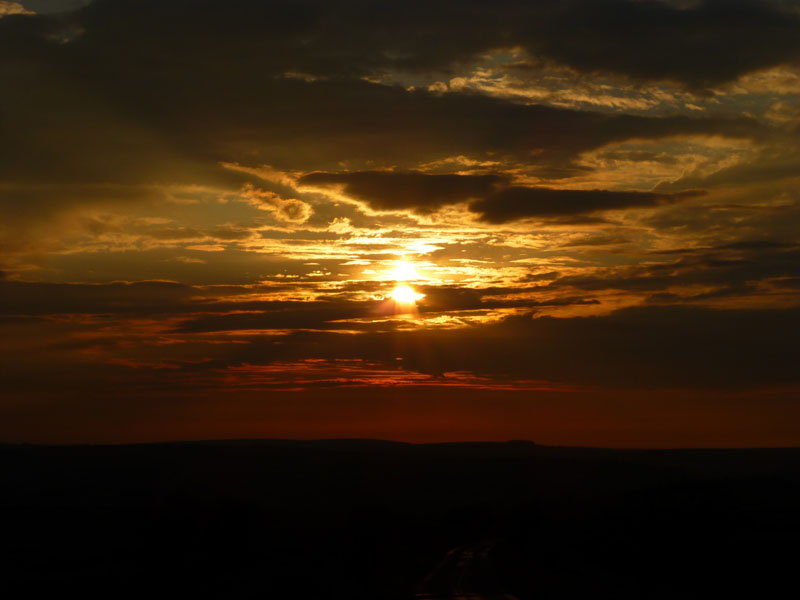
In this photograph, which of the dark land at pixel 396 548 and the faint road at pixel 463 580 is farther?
the dark land at pixel 396 548

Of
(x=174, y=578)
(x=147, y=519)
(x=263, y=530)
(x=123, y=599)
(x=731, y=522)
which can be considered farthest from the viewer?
(x=263, y=530)

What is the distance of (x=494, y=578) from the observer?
43.9 m

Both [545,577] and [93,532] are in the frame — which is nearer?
[545,577]

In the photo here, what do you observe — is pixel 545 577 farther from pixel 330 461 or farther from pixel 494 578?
pixel 330 461

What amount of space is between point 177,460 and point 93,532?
90.7 meters

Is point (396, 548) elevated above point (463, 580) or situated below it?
above

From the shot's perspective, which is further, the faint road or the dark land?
the dark land

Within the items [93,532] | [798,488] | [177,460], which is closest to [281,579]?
[93,532]

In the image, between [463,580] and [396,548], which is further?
[396,548]

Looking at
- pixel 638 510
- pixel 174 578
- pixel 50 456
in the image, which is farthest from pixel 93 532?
pixel 50 456

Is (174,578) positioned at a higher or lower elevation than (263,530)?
lower

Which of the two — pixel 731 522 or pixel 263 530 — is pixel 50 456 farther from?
pixel 731 522

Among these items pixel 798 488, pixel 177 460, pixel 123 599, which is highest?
pixel 177 460

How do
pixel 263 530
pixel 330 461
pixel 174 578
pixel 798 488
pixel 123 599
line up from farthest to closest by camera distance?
pixel 330 461 < pixel 798 488 < pixel 263 530 < pixel 174 578 < pixel 123 599
